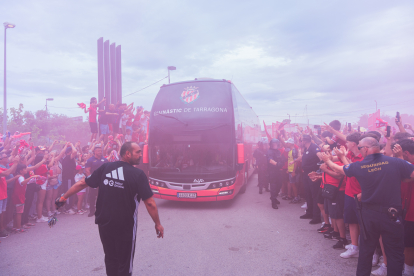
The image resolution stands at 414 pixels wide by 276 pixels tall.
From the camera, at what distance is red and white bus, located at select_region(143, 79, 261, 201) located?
25.6 feet

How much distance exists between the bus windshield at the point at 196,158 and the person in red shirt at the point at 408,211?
15.6 feet

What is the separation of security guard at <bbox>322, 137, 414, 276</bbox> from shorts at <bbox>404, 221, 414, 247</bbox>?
46cm

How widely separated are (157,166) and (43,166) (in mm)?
3050

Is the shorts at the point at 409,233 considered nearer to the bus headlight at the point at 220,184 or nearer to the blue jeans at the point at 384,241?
the blue jeans at the point at 384,241

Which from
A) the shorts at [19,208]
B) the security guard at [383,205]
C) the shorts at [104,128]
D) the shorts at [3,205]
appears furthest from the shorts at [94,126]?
the security guard at [383,205]

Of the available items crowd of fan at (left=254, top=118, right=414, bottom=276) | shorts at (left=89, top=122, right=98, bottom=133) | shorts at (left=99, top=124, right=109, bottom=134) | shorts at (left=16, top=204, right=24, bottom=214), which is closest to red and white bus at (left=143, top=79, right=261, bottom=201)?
Result: crowd of fan at (left=254, top=118, right=414, bottom=276)

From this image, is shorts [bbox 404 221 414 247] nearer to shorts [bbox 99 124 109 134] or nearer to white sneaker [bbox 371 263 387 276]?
white sneaker [bbox 371 263 387 276]

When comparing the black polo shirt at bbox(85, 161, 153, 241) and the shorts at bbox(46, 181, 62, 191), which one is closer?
the black polo shirt at bbox(85, 161, 153, 241)

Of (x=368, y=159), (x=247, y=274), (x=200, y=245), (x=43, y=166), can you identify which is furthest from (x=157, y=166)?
(x=368, y=159)

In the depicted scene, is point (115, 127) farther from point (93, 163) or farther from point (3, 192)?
point (3, 192)

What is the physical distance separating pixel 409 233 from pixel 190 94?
Answer: 21.0ft

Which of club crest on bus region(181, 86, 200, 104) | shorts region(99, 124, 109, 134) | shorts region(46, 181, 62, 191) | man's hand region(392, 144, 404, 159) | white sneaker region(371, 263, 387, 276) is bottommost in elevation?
white sneaker region(371, 263, 387, 276)

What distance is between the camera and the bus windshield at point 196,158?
7.85 metres

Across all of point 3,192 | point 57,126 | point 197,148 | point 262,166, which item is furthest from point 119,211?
point 57,126
